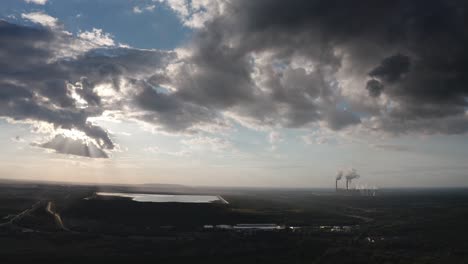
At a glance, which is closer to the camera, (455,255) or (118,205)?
(455,255)

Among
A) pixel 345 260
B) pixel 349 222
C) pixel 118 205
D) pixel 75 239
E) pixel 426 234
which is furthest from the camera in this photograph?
pixel 118 205

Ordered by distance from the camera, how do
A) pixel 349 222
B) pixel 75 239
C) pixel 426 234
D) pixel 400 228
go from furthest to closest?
pixel 349 222
pixel 400 228
pixel 426 234
pixel 75 239

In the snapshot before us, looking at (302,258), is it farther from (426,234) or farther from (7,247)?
(7,247)

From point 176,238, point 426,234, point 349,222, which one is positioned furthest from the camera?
point 349,222

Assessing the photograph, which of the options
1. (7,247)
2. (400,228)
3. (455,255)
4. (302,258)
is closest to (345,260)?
(302,258)

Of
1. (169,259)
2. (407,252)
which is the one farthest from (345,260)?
(169,259)

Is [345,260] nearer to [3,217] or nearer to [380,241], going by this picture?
[380,241]

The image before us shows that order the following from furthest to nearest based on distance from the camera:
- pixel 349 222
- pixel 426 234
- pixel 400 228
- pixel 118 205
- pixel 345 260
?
pixel 118 205 → pixel 349 222 → pixel 400 228 → pixel 426 234 → pixel 345 260

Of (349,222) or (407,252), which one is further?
(349,222)
